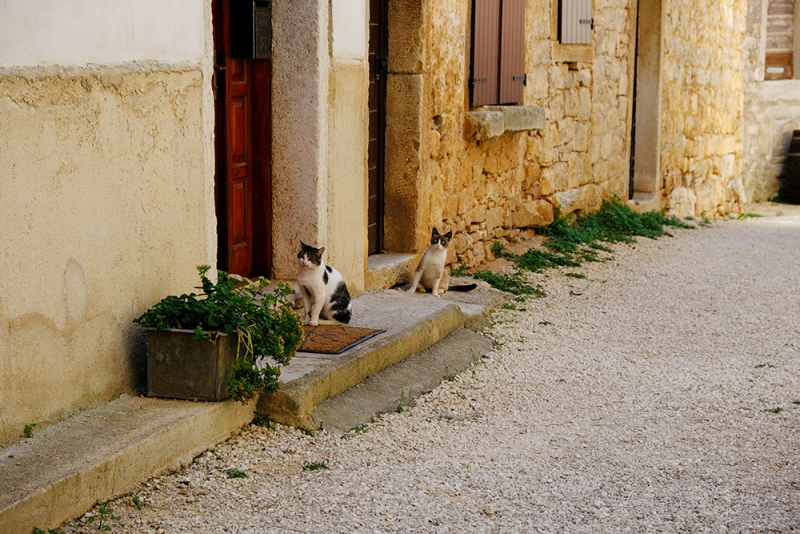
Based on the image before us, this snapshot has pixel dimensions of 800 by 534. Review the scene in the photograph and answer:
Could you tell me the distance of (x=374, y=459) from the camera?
147 inches

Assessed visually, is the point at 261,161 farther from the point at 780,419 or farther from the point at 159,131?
the point at 780,419

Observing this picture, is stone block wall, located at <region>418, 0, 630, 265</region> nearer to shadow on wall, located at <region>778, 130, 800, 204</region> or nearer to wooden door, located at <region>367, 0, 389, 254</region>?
wooden door, located at <region>367, 0, 389, 254</region>

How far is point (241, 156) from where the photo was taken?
5.36 m

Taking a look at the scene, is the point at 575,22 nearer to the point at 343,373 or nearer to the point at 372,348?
the point at 372,348

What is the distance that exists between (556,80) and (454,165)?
2148mm

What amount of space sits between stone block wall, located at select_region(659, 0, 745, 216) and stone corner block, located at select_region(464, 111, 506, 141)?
14.2 feet

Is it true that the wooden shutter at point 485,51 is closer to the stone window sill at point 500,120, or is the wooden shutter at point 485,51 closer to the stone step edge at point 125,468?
the stone window sill at point 500,120

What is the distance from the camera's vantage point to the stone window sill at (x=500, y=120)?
7141 millimetres

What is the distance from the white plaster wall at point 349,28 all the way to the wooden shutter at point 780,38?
1125 centimetres

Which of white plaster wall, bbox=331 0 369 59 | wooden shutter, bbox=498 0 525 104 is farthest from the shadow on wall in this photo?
white plaster wall, bbox=331 0 369 59

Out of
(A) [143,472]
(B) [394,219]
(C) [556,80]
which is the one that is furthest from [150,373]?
(C) [556,80]

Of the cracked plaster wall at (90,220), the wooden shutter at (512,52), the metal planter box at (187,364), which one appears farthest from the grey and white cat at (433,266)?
the metal planter box at (187,364)

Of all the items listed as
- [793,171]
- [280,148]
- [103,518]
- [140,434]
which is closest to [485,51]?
[280,148]

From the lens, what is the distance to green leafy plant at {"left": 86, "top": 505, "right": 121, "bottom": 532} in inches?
115
